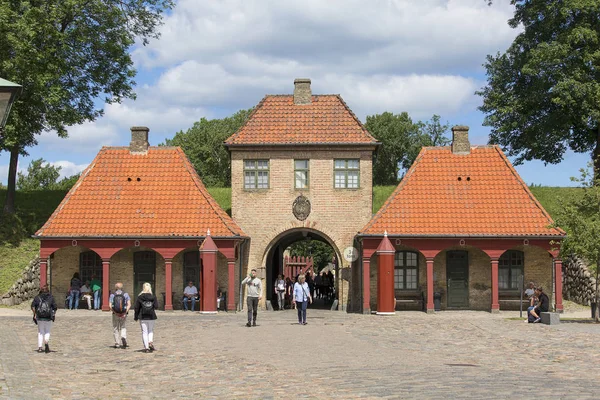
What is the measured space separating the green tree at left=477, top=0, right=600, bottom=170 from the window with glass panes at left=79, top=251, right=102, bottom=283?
21.6 meters

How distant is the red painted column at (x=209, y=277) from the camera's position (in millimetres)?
31203

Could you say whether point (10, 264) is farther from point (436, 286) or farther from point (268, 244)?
point (436, 286)

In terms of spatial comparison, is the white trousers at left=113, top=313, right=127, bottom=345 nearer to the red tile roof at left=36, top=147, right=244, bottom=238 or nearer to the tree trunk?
the red tile roof at left=36, top=147, right=244, bottom=238

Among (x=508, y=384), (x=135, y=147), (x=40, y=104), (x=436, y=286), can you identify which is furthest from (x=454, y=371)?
(x=40, y=104)

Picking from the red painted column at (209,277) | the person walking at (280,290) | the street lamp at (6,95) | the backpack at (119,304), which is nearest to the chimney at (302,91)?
the person walking at (280,290)

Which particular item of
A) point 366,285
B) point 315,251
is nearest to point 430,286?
point 366,285

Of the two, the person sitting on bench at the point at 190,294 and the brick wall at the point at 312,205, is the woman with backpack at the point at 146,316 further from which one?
the brick wall at the point at 312,205

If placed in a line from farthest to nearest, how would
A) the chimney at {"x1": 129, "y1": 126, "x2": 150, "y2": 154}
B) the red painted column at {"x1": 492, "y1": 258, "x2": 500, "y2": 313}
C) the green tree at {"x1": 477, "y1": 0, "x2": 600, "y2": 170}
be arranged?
the green tree at {"x1": 477, "y1": 0, "x2": 600, "y2": 170}
the chimney at {"x1": 129, "y1": 126, "x2": 150, "y2": 154}
the red painted column at {"x1": 492, "y1": 258, "x2": 500, "y2": 313}

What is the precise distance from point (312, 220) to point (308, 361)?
18.6m

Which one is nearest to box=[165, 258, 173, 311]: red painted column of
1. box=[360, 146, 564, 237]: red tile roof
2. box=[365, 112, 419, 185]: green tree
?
box=[360, 146, 564, 237]: red tile roof

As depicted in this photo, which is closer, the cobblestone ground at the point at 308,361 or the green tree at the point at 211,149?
the cobblestone ground at the point at 308,361

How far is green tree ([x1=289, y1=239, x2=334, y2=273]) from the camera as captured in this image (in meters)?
62.9

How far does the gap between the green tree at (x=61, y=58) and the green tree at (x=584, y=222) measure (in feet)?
70.0

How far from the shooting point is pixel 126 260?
3369 centimetres
